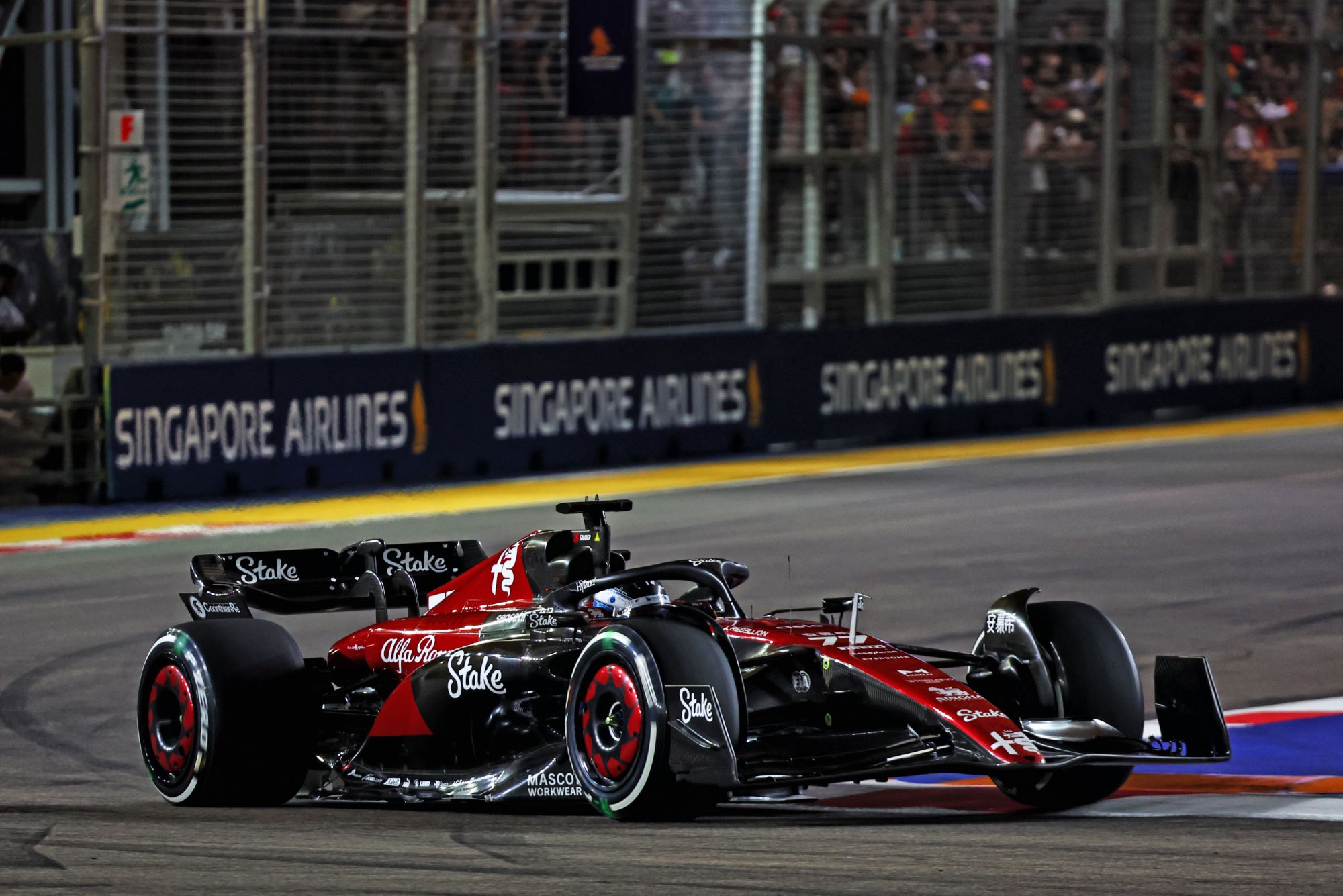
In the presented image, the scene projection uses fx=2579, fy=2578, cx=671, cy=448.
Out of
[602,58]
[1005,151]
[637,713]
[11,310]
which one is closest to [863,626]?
[637,713]

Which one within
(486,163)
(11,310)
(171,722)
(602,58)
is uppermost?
(602,58)

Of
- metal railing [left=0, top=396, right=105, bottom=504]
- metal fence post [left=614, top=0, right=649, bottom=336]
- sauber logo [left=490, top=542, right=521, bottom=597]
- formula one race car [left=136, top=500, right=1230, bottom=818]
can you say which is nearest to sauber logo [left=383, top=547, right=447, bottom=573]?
formula one race car [left=136, top=500, right=1230, bottom=818]

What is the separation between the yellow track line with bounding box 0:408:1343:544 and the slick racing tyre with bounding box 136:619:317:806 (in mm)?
7971

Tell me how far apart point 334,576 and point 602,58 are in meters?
11.7

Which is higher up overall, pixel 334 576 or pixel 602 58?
pixel 602 58

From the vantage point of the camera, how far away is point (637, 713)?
7.57m

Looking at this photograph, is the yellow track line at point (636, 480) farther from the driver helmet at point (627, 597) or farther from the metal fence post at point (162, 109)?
the driver helmet at point (627, 597)

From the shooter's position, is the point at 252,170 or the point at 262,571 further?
the point at 252,170

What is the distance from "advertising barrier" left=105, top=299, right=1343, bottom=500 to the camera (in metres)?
18.3

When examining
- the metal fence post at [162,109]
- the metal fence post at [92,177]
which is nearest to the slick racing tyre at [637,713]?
the metal fence post at [92,177]

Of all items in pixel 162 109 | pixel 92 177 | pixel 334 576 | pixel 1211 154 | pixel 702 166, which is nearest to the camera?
pixel 334 576

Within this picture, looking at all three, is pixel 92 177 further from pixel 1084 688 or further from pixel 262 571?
pixel 1084 688

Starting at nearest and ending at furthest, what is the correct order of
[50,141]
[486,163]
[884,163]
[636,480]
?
1. [636,480]
2. [486,163]
3. [884,163]
4. [50,141]

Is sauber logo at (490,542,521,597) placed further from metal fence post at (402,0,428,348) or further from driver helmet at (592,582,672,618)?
metal fence post at (402,0,428,348)
